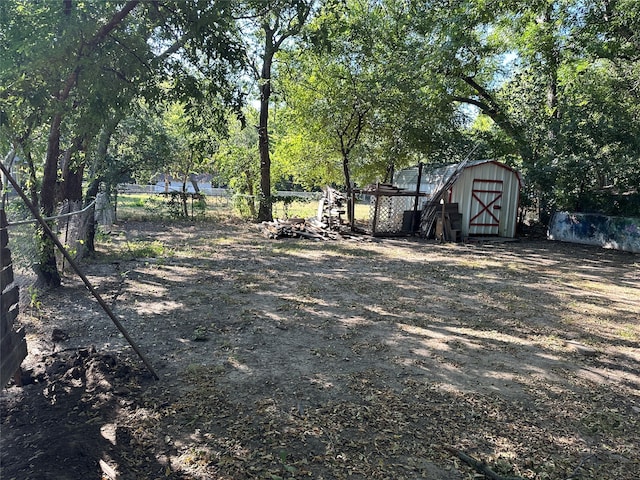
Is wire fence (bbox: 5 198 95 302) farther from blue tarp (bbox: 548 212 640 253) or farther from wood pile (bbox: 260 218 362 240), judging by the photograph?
blue tarp (bbox: 548 212 640 253)

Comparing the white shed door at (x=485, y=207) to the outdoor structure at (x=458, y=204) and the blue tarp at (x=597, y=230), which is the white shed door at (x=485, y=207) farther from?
the blue tarp at (x=597, y=230)

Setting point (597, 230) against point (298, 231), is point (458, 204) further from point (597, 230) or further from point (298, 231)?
point (298, 231)

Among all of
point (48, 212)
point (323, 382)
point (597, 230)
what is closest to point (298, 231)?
point (48, 212)

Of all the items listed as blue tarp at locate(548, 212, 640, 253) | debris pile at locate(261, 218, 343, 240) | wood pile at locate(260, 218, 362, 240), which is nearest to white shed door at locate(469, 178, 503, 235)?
blue tarp at locate(548, 212, 640, 253)

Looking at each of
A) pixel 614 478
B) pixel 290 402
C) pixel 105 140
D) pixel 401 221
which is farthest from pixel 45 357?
pixel 401 221

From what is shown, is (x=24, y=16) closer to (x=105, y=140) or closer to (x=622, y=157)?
(x=105, y=140)

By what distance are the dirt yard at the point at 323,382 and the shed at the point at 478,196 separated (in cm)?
714

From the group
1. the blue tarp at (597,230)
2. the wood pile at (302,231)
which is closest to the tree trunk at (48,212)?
the wood pile at (302,231)

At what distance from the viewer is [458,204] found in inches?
595

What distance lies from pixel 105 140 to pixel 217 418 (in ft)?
Answer: 28.7

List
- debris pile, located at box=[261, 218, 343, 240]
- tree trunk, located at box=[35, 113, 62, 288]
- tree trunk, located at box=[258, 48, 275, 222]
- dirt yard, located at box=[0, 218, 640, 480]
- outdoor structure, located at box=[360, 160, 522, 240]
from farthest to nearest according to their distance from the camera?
tree trunk, located at box=[258, 48, 275, 222]
outdoor structure, located at box=[360, 160, 522, 240]
debris pile, located at box=[261, 218, 343, 240]
tree trunk, located at box=[35, 113, 62, 288]
dirt yard, located at box=[0, 218, 640, 480]

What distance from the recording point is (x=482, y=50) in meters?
15.7

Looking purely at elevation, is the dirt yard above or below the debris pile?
below

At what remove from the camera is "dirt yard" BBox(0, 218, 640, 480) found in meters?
2.89
